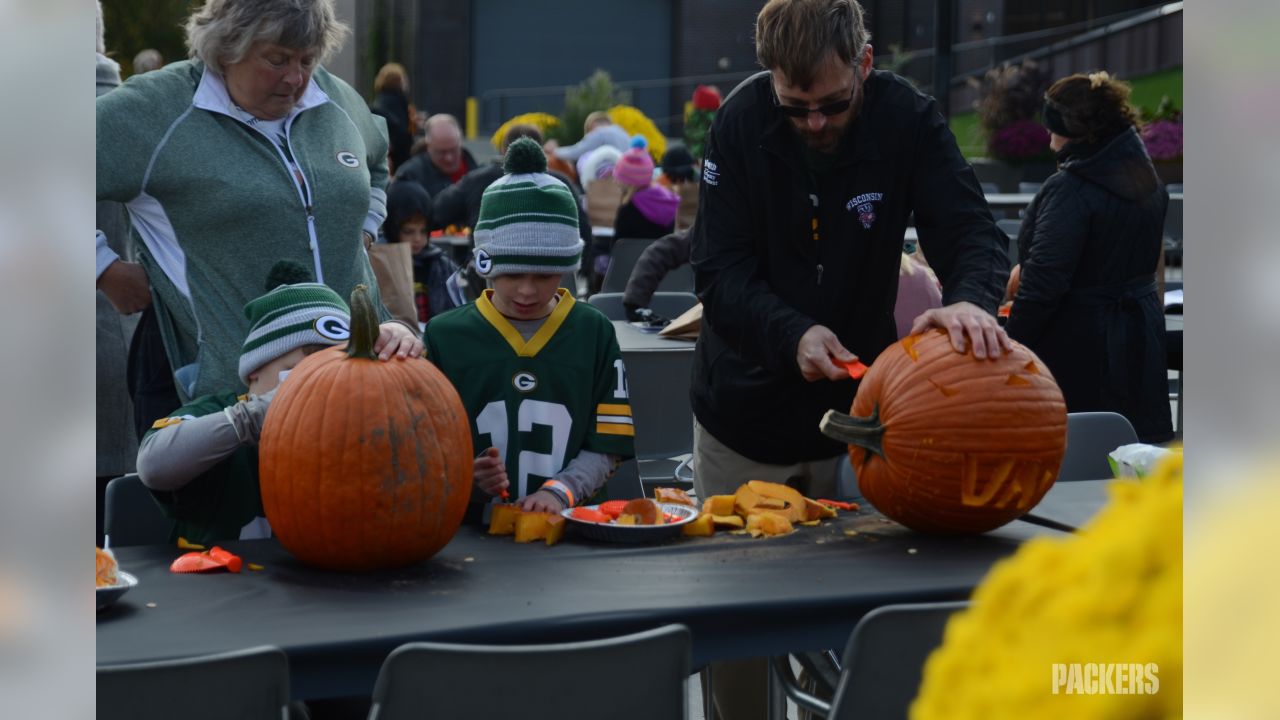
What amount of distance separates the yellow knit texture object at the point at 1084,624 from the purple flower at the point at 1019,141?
26.5 ft

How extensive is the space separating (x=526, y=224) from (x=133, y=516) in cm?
101

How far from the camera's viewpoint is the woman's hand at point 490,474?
240 centimetres

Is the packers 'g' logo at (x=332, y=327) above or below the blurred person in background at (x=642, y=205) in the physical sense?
below

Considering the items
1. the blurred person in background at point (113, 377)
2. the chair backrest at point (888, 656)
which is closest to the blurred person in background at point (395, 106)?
the blurred person in background at point (113, 377)

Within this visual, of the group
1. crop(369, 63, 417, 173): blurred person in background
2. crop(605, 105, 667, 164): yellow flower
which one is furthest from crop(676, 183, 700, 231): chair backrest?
crop(605, 105, 667, 164): yellow flower

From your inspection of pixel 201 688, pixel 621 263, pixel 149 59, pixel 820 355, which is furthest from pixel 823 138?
pixel 621 263

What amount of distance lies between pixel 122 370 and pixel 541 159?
147 cm

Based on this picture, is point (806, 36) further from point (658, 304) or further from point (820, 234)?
point (658, 304)

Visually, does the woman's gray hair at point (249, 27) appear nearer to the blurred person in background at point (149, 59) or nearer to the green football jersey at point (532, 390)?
the green football jersey at point (532, 390)

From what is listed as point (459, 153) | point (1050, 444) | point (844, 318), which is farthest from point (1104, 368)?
point (459, 153)

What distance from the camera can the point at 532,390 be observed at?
262cm

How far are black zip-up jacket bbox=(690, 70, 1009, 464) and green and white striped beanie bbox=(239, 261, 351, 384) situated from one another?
802 mm
